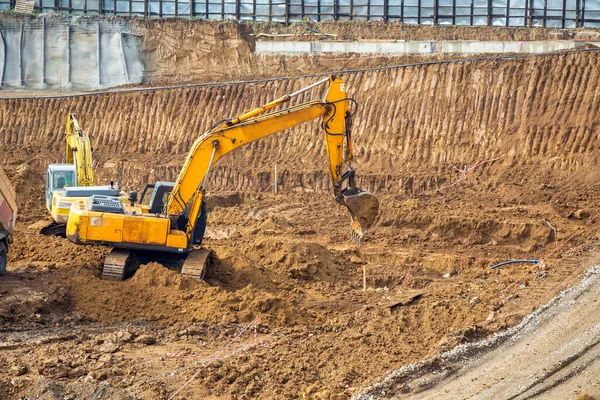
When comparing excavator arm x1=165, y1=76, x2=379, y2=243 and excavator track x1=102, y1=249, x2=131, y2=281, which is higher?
excavator arm x1=165, y1=76, x2=379, y2=243

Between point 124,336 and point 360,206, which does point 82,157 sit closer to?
point 360,206

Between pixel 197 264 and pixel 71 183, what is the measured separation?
5.54 meters

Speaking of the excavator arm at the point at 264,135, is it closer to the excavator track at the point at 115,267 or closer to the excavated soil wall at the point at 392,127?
the excavator track at the point at 115,267

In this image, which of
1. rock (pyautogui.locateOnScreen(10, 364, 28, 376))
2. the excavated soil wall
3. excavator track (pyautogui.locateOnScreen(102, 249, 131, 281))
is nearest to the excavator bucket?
excavator track (pyautogui.locateOnScreen(102, 249, 131, 281))

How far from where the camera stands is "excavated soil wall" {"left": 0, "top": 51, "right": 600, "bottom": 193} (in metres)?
26.9

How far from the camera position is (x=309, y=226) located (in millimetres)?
24500

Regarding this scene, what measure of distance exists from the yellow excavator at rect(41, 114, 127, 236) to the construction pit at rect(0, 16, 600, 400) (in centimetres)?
74

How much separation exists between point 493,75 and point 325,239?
867 cm

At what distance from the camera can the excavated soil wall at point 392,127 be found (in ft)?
88.3

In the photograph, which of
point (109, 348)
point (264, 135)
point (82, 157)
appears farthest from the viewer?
point (82, 157)

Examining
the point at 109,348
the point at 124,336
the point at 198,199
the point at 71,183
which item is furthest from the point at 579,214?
the point at 109,348

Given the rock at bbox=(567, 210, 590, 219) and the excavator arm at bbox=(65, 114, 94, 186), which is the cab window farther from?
the rock at bbox=(567, 210, 590, 219)

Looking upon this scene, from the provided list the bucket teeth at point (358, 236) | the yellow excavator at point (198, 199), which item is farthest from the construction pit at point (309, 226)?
the bucket teeth at point (358, 236)

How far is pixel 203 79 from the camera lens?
34.0 metres
